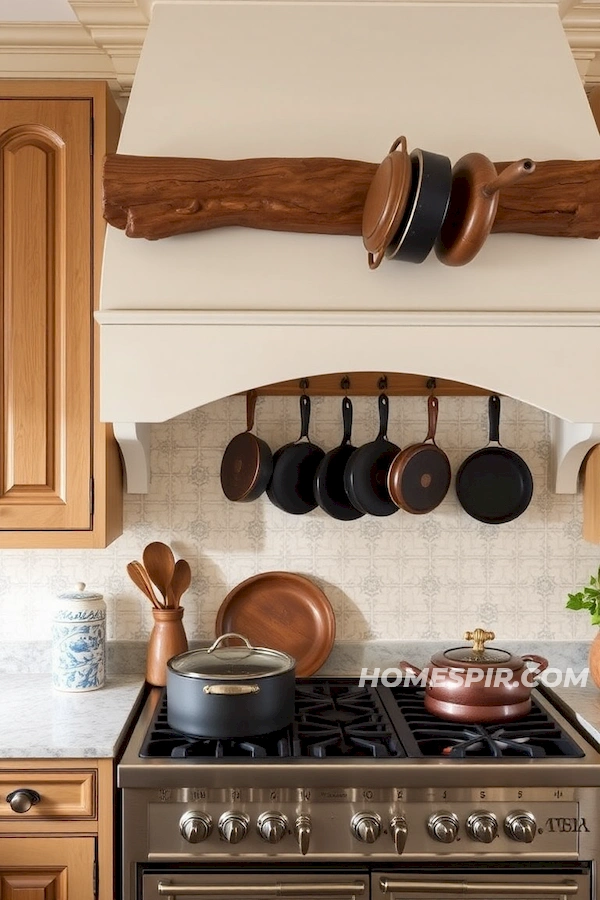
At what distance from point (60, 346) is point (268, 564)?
809mm

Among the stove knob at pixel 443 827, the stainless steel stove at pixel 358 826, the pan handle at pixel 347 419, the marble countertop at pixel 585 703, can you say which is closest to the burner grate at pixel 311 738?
the stainless steel stove at pixel 358 826

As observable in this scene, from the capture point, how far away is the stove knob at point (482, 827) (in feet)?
5.58

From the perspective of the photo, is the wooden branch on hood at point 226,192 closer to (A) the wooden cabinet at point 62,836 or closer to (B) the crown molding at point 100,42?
(B) the crown molding at point 100,42

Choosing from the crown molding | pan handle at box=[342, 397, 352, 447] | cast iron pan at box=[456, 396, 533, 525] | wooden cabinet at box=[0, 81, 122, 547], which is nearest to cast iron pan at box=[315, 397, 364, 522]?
pan handle at box=[342, 397, 352, 447]

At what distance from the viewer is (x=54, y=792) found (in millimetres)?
1782

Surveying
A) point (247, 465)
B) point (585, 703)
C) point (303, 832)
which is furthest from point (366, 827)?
point (247, 465)

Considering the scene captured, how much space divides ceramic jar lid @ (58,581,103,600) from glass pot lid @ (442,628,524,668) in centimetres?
87

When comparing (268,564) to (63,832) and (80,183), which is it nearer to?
(63,832)

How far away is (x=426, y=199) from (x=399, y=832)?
48.7 inches

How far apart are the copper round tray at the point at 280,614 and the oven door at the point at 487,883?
0.71 m

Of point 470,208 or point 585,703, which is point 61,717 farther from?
point 470,208

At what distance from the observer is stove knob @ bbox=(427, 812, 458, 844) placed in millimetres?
1695

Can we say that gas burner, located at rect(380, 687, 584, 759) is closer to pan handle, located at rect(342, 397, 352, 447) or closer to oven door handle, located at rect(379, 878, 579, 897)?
oven door handle, located at rect(379, 878, 579, 897)

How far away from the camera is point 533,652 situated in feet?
7.80
